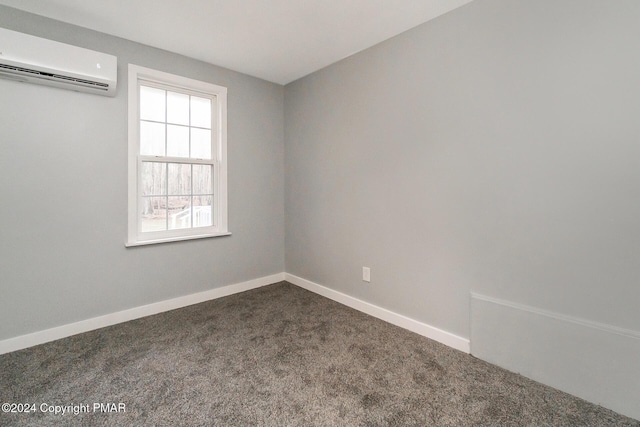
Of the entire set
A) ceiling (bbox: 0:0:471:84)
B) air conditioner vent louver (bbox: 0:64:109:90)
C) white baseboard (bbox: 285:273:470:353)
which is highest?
ceiling (bbox: 0:0:471:84)

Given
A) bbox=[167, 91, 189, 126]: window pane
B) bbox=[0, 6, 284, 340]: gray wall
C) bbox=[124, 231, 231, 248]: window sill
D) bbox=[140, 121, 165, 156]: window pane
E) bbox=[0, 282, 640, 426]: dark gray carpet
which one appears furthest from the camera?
bbox=[167, 91, 189, 126]: window pane

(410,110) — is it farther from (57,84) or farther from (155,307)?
(155,307)

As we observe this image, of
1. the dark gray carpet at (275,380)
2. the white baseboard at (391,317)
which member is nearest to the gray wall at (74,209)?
the dark gray carpet at (275,380)

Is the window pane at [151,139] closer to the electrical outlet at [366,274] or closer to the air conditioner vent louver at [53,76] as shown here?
the air conditioner vent louver at [53,76]

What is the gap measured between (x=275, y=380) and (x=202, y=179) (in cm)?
224

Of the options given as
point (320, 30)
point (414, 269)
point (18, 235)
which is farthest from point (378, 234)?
point (18, 235)

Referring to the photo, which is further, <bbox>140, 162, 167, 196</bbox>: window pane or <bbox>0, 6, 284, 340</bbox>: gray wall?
<bbox>140, 162, 167, 196</bbox>: window pane

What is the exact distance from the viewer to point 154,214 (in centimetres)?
286

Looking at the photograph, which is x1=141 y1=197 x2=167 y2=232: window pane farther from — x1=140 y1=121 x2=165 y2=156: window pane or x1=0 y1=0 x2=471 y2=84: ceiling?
x1=0 y1=0 x2=471 y2=84: ceiling

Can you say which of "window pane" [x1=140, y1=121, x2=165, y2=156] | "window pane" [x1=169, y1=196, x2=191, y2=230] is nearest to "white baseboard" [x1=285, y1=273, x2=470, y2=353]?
"window pane" [x1=169, y1=196, x2=191, y2=230]

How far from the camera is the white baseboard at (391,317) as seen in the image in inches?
85.5

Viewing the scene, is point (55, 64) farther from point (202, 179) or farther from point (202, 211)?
point (202, 211)

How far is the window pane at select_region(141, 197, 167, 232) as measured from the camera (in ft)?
9.16

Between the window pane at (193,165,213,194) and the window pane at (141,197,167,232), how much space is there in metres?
0.36
